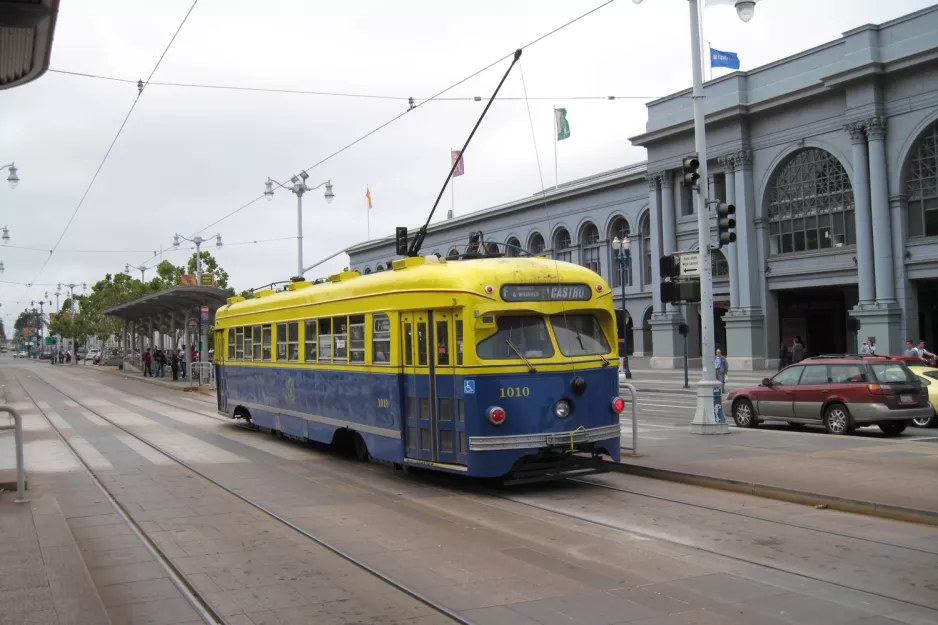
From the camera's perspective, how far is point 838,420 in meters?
17.8

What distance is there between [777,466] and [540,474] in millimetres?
3705

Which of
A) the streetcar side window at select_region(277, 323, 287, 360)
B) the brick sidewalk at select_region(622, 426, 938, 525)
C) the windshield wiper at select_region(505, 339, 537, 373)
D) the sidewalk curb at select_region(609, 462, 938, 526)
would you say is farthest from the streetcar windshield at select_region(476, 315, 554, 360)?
the streetcar side window at select_region(277, 323, 287, 360)

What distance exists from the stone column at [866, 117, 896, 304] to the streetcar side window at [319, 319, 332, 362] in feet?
104

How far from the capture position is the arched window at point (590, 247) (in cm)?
5922

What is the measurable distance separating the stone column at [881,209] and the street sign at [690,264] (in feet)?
85.4

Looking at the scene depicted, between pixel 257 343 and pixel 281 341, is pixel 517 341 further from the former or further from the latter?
Result: pixel 257 343

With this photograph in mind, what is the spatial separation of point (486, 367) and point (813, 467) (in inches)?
205

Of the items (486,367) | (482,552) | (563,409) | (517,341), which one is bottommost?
(482,552)

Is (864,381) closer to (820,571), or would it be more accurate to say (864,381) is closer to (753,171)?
(820,571)

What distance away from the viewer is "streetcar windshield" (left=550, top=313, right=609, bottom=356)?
11.9 metres

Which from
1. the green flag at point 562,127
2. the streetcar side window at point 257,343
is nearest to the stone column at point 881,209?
the green flag at point 562,127

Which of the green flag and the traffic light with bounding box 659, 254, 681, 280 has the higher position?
the green flag

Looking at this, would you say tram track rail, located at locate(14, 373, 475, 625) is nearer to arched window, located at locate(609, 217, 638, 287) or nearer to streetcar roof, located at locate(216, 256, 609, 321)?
streetcar roof, located at locate(216, 256, 609, 321)

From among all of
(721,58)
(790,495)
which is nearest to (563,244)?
(721,58)
